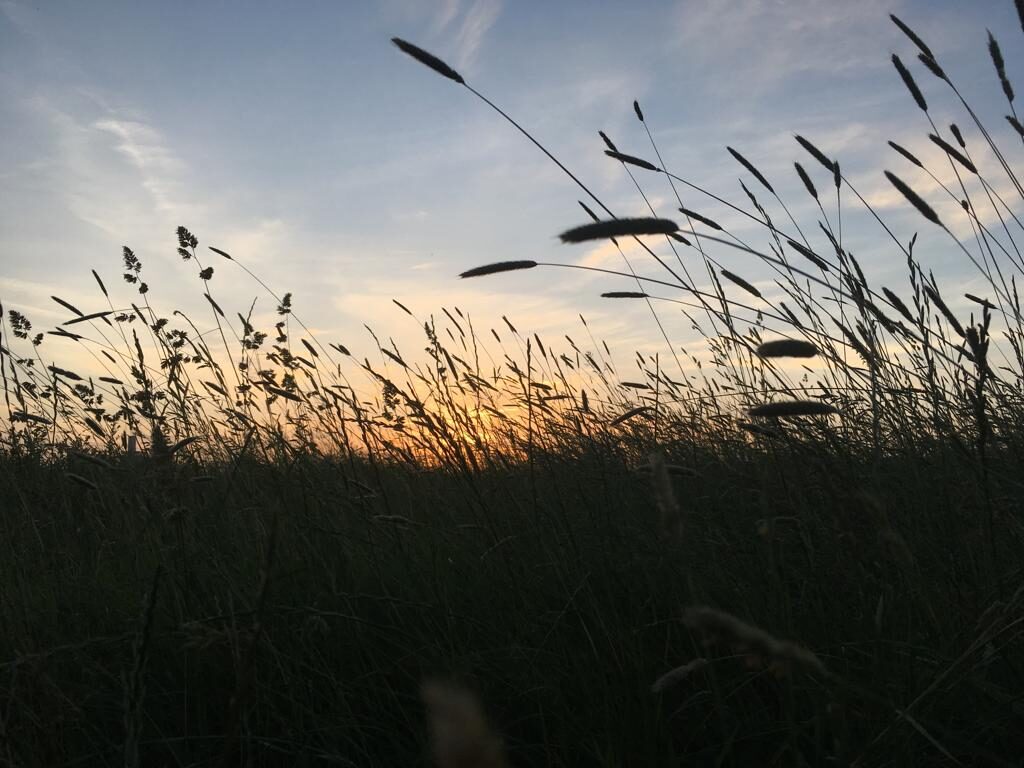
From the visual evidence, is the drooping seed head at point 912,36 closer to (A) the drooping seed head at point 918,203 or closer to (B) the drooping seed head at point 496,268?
(A) the drooping seed head at point 918,203

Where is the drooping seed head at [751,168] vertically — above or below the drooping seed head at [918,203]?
above

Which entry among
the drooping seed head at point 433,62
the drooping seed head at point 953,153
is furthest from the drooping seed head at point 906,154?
the drooping seed head at point 433,62

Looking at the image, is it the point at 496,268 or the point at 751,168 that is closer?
the point at 496,268

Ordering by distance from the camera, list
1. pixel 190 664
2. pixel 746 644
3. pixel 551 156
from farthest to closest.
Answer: pixel 551 156 < pixel 190 664 < pixel 746 644

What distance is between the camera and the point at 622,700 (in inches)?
53.0

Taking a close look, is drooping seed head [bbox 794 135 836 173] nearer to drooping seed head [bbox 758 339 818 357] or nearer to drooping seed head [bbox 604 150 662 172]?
drooping seed head [bbox 604 150 662 172]

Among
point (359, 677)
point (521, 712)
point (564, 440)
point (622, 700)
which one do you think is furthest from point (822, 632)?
point (564, 440)

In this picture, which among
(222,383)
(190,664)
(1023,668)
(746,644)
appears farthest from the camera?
(222,383)

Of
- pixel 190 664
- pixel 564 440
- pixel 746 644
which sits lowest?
pixel 190 664

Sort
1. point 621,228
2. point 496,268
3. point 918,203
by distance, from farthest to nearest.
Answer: point 918,203, point 496,268, point 621,228

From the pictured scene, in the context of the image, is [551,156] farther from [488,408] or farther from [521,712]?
[488,408]

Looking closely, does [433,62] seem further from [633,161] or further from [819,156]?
[819,156]

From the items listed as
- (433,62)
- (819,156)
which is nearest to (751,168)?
(819,156)

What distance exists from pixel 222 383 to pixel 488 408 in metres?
1.28
